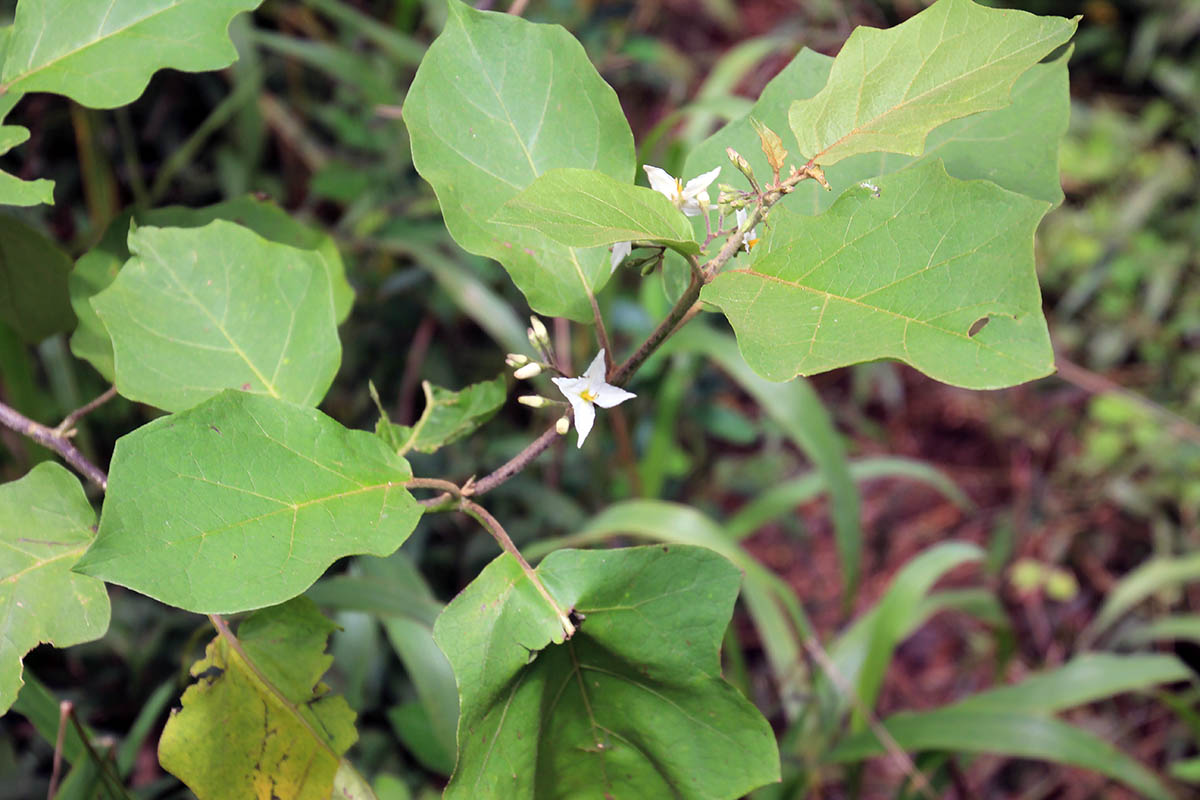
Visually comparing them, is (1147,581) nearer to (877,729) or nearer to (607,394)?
(877,729)

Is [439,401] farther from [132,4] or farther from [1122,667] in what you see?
[1122,667]

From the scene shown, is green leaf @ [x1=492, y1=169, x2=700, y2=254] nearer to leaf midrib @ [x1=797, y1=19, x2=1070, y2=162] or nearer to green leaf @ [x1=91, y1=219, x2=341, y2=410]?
leaf midrib @ [x1=797, y1=19, x2=1070, y2=162]

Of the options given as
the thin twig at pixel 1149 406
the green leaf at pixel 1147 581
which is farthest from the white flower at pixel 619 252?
the thin twig at pixel 1149 406

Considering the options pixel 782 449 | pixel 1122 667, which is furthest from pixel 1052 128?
pixel 782 449

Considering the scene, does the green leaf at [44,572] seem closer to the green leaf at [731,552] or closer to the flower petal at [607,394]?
the flower petal at [607,394]

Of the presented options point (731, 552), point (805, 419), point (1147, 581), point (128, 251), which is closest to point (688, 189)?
point (128, 251)

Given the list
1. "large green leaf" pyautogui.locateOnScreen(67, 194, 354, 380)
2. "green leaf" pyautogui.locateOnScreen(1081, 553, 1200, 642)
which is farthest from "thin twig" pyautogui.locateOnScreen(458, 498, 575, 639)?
"green leaf" pyautogui.locateOnScreen(1081, 553, 1200, 642)
